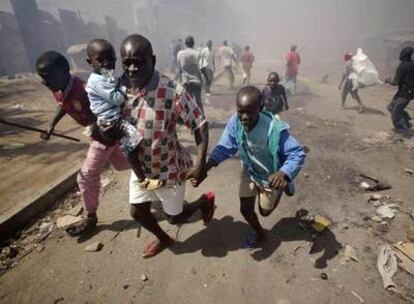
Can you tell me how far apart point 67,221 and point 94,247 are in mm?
727

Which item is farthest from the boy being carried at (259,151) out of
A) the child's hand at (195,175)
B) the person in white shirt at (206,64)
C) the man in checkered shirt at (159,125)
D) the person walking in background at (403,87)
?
the person in white shirt at (206,64)

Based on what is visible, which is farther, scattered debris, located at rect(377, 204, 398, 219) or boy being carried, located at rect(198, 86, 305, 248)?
scattered debris, located at rect(377, 204, 398, 219)

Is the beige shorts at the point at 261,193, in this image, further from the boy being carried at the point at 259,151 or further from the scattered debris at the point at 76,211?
the scattered debris at the point at 76,211

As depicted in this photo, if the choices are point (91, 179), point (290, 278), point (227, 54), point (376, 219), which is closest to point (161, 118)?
point (91, 179)

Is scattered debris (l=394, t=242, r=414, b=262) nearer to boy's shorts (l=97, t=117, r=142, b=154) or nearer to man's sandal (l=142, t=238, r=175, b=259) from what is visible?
man's sandal (l=142, t=238, r=175, b=259)

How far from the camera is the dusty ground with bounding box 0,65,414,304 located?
2703 mm

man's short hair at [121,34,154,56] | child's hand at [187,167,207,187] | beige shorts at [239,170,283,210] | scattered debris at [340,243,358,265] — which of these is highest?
man's short hair at [121,34,154,56]

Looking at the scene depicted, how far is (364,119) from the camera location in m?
8.29

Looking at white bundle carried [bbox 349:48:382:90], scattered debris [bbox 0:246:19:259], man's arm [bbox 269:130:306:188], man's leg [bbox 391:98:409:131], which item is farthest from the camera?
white bundle carried [bbox 349:48:382:90]

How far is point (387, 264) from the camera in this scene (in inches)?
113

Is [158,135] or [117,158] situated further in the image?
[117,158]

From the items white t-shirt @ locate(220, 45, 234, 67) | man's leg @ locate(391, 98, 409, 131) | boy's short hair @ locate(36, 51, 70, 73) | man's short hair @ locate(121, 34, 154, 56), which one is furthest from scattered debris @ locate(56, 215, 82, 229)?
white t-shirt @ locate(220, 45, 234, 67)

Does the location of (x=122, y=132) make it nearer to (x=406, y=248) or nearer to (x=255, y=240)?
(x=255, y=240)

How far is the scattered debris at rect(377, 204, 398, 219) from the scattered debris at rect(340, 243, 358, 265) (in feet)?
2.77
